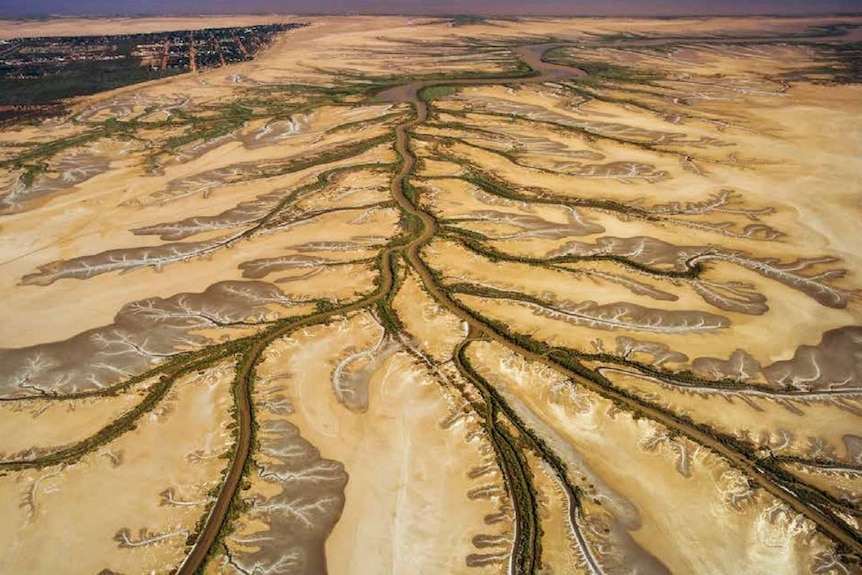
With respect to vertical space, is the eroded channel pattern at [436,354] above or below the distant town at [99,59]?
below

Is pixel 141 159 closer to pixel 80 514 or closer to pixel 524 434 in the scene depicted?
pixel 80 514

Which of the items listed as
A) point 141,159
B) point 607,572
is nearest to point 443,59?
point 141,159

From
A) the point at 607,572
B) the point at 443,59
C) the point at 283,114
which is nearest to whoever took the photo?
the point at 607,572

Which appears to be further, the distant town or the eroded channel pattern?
the distant town

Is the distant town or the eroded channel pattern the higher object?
the distant town

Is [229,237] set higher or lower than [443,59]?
lower

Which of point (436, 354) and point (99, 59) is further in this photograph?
point (99, 59)

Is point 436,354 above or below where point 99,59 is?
below

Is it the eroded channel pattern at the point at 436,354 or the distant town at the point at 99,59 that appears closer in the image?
the eroded channel pattern at the point at 436,354
